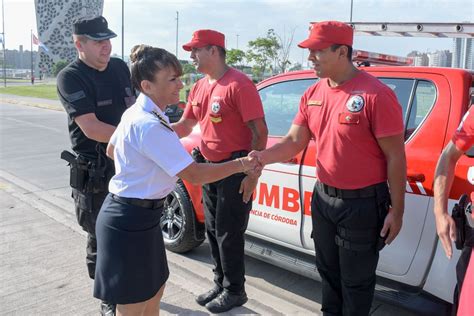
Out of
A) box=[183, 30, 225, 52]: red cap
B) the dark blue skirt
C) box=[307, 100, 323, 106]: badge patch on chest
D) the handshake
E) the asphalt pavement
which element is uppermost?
box=[183, 30, 225, 52]: red cap

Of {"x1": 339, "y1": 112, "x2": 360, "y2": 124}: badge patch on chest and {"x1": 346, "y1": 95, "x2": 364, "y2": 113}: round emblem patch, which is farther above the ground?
{"x1": 346, "y1": 95, "x2": 364, "y2": 113}: round emblem patch

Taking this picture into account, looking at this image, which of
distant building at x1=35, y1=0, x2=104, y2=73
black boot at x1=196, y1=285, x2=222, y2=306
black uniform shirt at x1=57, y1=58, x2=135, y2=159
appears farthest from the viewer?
distant building at x1=35, y1=0, x2=104, y2=73

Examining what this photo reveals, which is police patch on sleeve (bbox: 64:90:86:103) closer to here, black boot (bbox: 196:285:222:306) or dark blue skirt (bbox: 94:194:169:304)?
dark blue skirt (bbox: 94:194:169:304)

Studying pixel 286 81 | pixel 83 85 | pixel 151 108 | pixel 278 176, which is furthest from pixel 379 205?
pixel 83 85

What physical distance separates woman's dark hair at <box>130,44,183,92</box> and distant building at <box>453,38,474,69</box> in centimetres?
288

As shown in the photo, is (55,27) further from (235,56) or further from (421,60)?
(421,60)

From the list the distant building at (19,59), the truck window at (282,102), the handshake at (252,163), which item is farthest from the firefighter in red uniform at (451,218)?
the distant building at (19,59)

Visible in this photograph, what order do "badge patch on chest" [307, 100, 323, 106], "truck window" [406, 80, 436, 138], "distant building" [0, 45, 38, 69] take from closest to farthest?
"badge patch on chest" [307, 100, 323, 106] < "truck window" [406, 80, 436, 138] < "distant building" [0, 45, 38, 69]

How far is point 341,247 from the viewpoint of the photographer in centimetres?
239

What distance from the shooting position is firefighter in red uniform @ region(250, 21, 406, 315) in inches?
87.6

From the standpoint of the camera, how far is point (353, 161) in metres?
2.30

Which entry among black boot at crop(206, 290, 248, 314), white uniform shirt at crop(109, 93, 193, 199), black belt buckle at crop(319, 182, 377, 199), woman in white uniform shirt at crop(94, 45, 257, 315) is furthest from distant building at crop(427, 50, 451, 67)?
white uniform shirt at crop(109, 93, 193, 199)

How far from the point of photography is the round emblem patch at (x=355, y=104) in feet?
7.31

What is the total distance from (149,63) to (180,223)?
2196 mm
